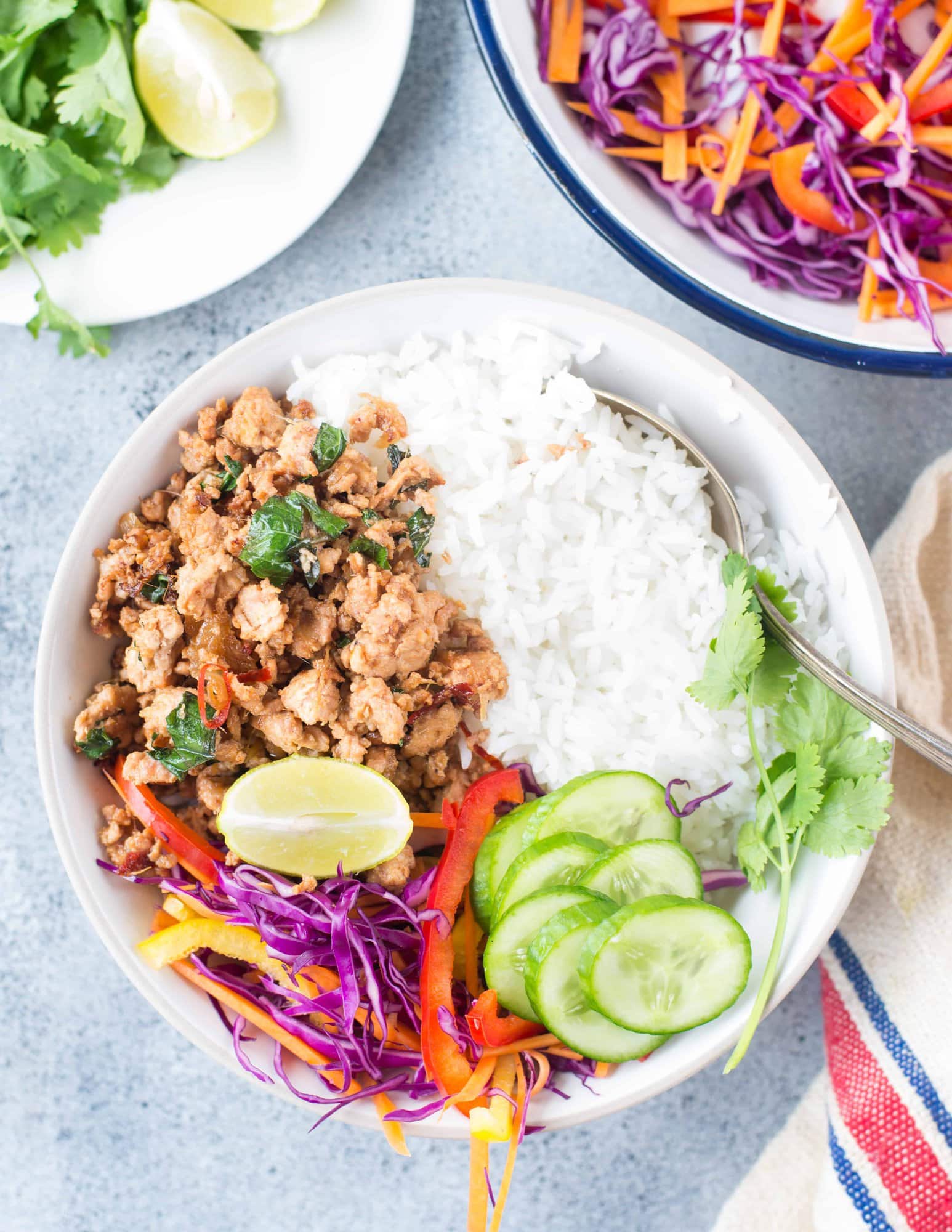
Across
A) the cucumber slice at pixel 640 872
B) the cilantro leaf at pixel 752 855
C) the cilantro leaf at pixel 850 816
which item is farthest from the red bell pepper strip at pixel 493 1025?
the cilantro leaf at pixel 850 816

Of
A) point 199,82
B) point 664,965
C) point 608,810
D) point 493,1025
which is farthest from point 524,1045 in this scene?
point 199,82

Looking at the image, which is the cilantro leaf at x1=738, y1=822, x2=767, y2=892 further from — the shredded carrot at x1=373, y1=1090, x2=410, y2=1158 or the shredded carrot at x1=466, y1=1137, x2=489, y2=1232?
the shredded carrot at x1=373, y1=1090, x2=410, y2=1158

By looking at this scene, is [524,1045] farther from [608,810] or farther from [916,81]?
[916,81]

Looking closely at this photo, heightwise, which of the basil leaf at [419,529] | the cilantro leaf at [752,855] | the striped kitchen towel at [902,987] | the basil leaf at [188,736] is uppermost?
the basil leaf at [419,529]

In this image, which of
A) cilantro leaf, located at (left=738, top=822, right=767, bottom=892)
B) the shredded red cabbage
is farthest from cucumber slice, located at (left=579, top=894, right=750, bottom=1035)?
the shredded red cabbage

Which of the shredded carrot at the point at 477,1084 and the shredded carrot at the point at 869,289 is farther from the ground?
the shredded carrot at the point at 869,289

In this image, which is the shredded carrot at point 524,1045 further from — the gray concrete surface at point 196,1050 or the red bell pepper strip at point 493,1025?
the gray concrete surface at point 196,1050
